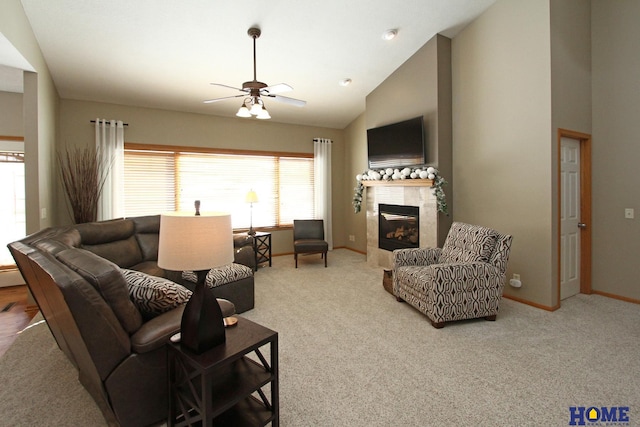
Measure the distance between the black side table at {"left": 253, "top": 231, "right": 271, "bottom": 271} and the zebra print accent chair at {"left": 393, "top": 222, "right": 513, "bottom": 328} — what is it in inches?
109

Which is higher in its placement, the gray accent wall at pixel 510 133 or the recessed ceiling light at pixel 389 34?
the recessed ceiling light at pixel 389 34

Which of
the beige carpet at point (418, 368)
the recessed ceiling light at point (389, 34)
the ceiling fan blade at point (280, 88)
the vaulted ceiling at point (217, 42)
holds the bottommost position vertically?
the beige carpet at point (418, 368)

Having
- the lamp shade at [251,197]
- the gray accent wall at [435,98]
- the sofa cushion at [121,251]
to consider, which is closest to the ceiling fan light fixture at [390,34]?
the gray accent wall at [435,98]

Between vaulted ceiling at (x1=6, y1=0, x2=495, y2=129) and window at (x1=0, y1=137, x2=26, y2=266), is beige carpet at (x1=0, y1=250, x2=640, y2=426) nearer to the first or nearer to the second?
window at (x1=0, y1=137, x2=26, y2=266)

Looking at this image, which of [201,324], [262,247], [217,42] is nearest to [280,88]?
[217,42]

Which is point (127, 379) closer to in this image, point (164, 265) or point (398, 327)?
point (164, 265)

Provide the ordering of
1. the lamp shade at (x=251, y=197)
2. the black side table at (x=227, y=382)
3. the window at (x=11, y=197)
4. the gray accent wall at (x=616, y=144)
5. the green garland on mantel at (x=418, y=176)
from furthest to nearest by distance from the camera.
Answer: the lamp shade at (x=251, y=197) < the window at (x=11, y=197) < the green garland on mantel at (x=418, y=176) < the gray accent wall at (x=616, y=144) < the black side table at (x=227, y=382)

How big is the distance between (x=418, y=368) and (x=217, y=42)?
13.4 feet

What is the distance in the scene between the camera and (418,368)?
7.90 feet

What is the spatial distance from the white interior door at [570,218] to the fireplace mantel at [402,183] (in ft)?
5.13

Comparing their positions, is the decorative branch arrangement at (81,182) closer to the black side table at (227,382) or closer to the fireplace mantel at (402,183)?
the black side table at (227,382)

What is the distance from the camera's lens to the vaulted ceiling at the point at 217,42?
328 centimetres

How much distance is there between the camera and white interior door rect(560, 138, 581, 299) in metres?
3.85

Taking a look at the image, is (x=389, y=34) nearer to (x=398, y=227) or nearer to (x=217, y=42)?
(x=217, y=42)
